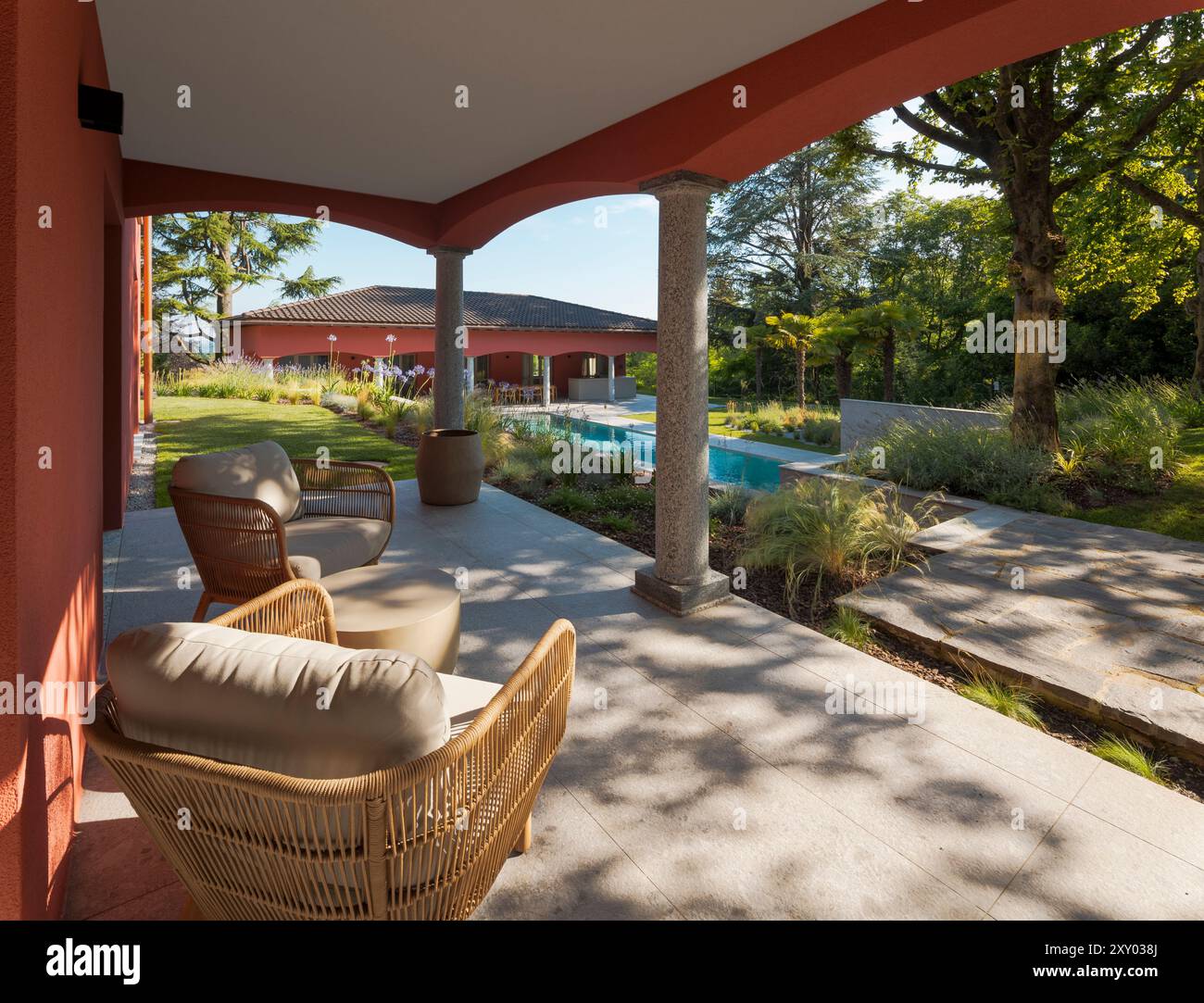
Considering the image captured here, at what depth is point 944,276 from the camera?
24891 mm

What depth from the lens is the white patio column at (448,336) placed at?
757cm

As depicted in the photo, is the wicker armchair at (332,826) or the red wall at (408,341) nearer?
the wicker armchair at (332,826)

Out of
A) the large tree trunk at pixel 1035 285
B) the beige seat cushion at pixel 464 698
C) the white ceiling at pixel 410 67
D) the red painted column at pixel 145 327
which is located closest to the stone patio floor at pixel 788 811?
the beige seat cushion at pixel 464 698

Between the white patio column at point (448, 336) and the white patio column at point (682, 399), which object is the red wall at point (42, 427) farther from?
the white patio column at point (448, 336)

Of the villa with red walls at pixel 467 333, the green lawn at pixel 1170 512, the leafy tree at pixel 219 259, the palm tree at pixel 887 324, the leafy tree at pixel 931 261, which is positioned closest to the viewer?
the green lawn at pixel 1170 512

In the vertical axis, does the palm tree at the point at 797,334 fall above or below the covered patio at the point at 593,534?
above

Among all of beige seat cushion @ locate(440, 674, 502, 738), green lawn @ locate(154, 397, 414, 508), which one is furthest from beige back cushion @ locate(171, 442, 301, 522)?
green lawn @ locate(154, 397, 414, 508)

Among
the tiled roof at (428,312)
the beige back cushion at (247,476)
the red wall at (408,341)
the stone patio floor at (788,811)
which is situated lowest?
the stone patio floor at (788,811)

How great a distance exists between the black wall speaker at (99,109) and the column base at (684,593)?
3.43m

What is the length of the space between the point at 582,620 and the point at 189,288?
25517mm

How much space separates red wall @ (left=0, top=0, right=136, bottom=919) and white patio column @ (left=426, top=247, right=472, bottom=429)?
4.58m

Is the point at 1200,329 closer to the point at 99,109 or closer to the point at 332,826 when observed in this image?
the point at 99,109

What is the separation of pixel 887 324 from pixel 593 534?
13291 mm
